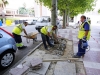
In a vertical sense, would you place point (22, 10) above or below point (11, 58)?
above

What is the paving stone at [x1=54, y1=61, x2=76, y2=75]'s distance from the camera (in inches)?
143

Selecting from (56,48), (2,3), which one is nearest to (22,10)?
(2,3)

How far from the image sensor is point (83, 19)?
4664 mm

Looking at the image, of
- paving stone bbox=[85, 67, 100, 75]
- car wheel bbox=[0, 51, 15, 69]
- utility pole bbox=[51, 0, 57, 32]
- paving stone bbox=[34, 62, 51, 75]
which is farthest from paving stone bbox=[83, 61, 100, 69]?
utility pole bbox=[51, 0, 57, 32]

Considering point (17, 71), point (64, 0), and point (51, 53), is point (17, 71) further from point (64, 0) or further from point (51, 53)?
point (64, 0)

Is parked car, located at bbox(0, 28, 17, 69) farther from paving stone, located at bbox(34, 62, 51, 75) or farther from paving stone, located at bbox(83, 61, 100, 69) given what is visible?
paving stone, located at bbox(83, 61, 100, 69)

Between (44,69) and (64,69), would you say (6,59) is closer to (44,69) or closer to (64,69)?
(44,69)

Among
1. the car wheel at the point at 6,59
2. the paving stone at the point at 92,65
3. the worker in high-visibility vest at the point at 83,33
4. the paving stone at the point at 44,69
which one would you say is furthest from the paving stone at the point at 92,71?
the car wheel at the point at 6,59

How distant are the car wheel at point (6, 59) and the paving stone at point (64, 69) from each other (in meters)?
1.81

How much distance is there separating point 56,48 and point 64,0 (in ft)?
23.5

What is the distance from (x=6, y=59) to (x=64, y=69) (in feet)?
7.04

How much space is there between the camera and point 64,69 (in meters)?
3.84

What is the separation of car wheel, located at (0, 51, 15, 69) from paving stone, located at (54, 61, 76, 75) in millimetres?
1807

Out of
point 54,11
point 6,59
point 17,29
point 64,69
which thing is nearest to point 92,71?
point 64,69
